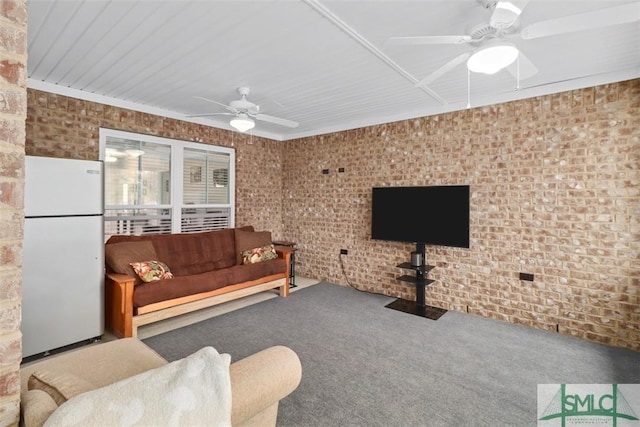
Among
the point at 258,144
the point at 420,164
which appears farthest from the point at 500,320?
the point at 258,144

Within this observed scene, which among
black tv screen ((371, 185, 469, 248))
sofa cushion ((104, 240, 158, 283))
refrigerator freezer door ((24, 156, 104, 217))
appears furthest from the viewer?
black tv screen ((371, 185, 469, 248))

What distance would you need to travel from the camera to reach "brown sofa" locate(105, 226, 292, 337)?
317 centimetres

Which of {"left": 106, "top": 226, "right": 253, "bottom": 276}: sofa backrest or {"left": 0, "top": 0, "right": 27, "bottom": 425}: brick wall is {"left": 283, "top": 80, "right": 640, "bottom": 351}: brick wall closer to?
{"left": 106, "top": 226, "right": 253, "bottom": 276}: sofa backrest

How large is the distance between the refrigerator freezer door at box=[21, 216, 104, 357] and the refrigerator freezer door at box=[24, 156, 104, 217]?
88 mm

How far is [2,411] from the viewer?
896 mm

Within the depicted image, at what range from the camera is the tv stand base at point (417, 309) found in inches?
153

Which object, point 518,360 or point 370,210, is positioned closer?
point 518,360

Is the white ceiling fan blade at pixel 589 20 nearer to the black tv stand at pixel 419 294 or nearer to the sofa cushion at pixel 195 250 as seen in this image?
the black tv stand at pixel 419 294

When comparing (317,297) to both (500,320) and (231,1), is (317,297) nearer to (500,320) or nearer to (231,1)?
(500,320)

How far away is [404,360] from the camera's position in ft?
9.07

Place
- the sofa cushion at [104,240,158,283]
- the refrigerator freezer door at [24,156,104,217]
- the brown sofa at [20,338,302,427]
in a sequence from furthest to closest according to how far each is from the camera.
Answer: the sofa cushion at [104,240,158,283] < the refrigerator freezer door at [24,156,104,217] < the brown sofa at [20,338,302,427]

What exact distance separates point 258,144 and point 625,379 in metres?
5.43

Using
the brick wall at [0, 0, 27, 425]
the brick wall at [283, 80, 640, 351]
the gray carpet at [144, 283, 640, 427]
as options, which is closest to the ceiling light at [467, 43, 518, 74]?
the brick wall at [283, 80, 640, 351]
